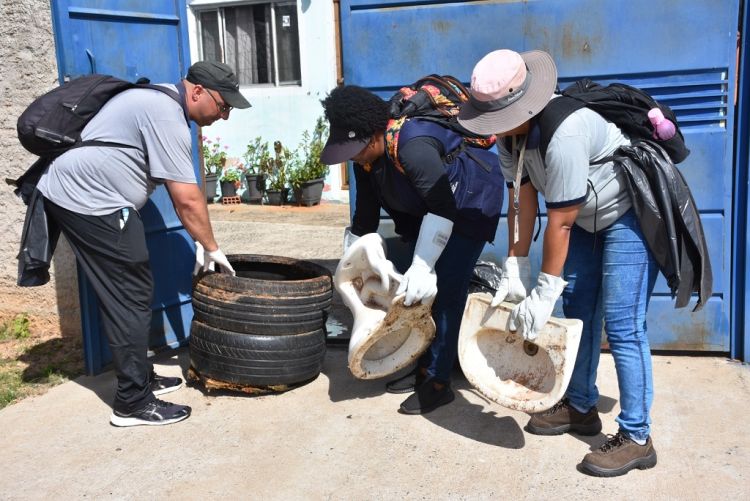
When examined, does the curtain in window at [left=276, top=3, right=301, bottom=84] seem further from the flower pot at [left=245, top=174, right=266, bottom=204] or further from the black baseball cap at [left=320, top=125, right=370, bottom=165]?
the black baseball cap at [left=320, top=125, right=370, bottom=165]

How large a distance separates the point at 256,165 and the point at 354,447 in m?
8.20

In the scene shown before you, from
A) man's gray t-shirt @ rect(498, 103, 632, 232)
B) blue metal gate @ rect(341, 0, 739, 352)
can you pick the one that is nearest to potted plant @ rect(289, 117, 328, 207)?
blue metal gate @ rect(341, 0, 739, 352)

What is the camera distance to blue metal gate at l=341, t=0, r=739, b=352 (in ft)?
13.3

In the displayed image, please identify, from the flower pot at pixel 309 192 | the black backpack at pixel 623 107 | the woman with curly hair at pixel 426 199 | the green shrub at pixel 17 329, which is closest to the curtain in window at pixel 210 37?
the flower pot at pixel 309 192

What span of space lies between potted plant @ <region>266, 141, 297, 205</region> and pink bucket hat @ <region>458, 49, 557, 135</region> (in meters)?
8.25

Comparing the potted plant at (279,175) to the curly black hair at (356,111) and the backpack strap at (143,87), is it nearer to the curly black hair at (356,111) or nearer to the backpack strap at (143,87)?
the backpack strap at (143,87)

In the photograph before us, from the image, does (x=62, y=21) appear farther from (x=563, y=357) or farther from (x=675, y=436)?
(x=675, y=436)

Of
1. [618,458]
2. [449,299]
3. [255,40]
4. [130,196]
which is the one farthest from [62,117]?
[255,40]

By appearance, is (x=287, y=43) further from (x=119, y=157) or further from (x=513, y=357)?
(x=513, y=357)

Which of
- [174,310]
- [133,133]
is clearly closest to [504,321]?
[133,133]

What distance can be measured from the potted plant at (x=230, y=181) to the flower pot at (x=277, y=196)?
0.56 metres

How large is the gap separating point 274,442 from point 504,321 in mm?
1232

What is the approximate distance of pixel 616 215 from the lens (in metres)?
3.02

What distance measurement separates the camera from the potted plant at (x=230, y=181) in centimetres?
1137
